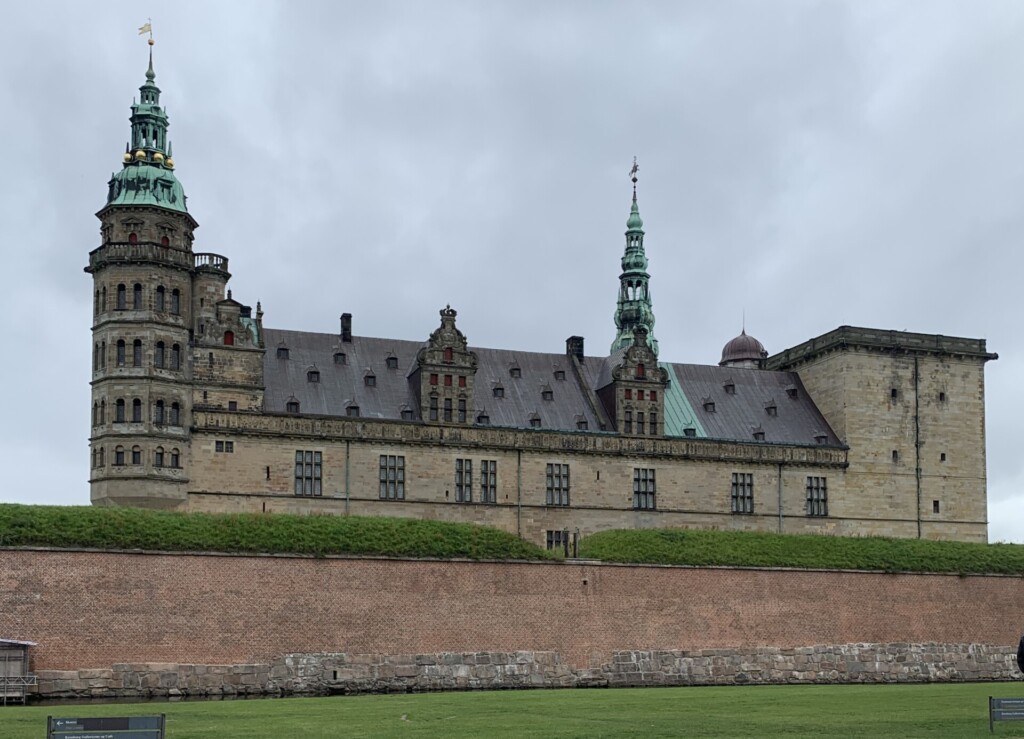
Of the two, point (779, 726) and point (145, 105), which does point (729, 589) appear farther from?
point (145, 105)

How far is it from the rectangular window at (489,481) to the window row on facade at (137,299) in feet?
44.8

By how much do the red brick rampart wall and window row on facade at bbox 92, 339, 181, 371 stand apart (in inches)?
555

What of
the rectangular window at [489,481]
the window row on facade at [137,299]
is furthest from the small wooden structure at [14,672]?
the rectangular window at [489,481]

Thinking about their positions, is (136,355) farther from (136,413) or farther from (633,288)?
(633,288)

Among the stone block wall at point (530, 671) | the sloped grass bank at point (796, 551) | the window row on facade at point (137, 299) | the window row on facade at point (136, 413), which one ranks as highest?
the window row on facade at point (137, 299)

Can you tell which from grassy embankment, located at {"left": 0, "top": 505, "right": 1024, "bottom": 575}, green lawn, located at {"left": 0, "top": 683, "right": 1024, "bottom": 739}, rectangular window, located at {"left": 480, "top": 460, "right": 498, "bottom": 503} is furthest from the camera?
rectangular window, located at {"left": 480, "top": 460, "right": 498, "bottom": 503}

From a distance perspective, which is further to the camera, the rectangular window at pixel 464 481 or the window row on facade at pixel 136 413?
the rectangular window at pixel 464 481

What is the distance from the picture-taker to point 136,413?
51.8 meters

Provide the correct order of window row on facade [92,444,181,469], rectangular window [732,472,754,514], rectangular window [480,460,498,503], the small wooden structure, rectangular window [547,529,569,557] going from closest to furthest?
1. the small wooden structure
2. window row on facade [92,444,181,469]
3. rectangular window [480,460,498,503]
4. rectangular window [547,529,569,557]
5. rectangular window [732,472,754,514]

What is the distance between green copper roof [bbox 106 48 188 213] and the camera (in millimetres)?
53219

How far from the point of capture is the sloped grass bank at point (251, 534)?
3895 centimetres

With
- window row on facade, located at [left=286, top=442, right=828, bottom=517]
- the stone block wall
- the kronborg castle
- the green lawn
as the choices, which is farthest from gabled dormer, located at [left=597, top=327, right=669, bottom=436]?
the green lawn

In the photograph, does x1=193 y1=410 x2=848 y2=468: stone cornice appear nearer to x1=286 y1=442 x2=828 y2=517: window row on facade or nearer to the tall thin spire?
x1=286 y1=442 x2=828 y2=517: window row on facade

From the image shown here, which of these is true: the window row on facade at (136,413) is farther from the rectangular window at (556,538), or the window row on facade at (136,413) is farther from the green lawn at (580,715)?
the green lawn at (580,715)
